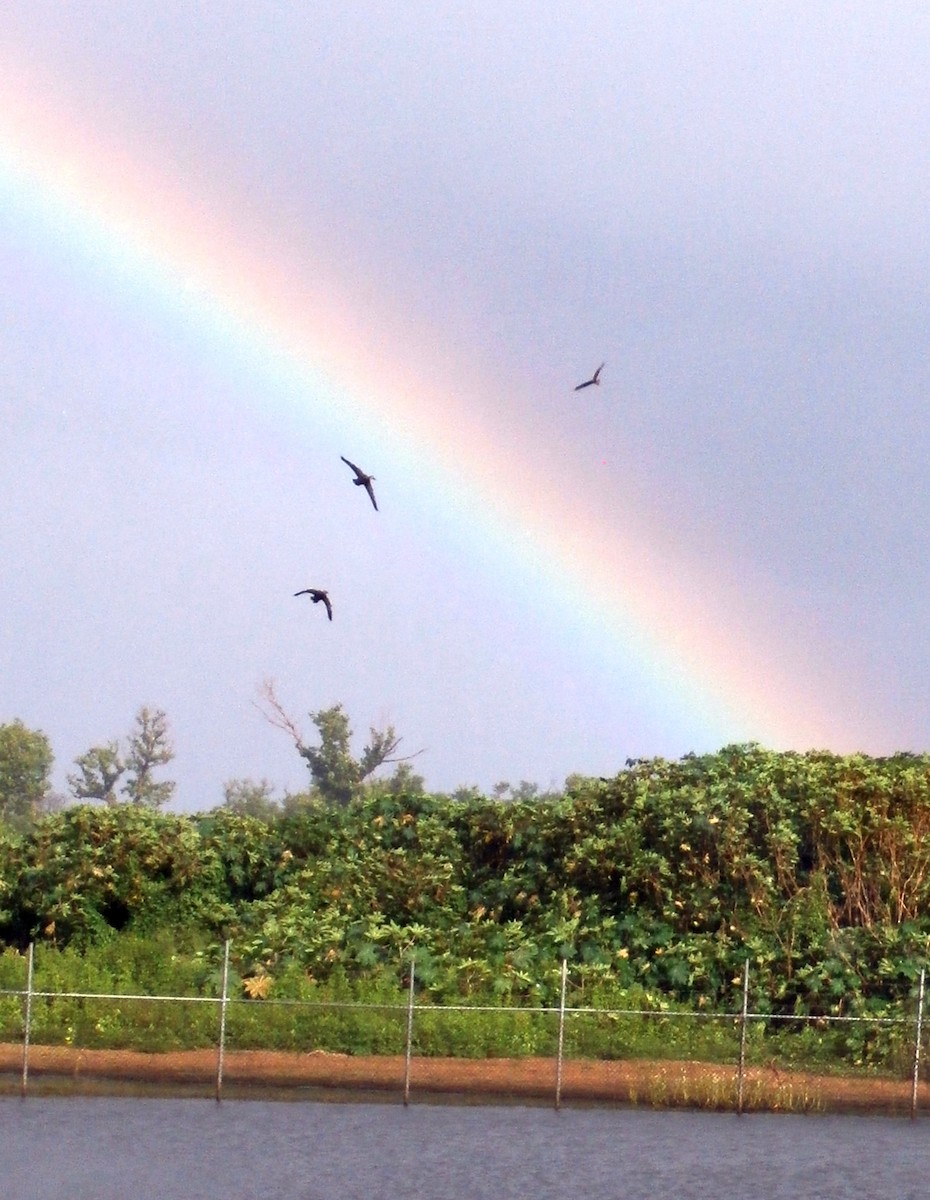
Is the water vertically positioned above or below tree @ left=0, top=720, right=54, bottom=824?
below

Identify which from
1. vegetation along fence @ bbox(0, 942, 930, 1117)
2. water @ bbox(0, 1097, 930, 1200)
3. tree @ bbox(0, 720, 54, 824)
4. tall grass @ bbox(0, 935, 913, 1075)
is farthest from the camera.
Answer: tree @ bbox(0, 720, 54, 824)

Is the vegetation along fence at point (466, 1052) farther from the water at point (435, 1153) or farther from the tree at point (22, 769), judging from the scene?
the tree at point (22, 769)

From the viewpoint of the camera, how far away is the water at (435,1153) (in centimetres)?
2339

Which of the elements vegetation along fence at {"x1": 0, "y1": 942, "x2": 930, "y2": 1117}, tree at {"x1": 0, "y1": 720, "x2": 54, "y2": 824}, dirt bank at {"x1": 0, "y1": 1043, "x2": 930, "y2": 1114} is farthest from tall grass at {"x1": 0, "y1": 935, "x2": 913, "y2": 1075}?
tree at {"x1": 0, "y1": 720, "x2": 54, "y2": 824}


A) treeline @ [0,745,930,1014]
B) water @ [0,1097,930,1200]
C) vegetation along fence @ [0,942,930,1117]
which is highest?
treeline @ [0,745,930,1014]

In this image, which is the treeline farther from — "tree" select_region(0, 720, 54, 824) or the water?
"tree" select_region(0, 720, 54, 824)

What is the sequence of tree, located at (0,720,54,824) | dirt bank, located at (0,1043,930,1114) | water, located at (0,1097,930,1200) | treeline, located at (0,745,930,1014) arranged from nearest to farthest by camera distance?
water, located at (0,1097,930,1200), dirt bank, located at (0,1043,930,1114), treeline, located at (0,745,930,1014), tree, located at (0,720,54,824)

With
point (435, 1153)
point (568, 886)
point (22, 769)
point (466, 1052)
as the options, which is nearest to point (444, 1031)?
point (466, 1052)

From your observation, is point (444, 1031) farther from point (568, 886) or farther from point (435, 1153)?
point (568, 886)

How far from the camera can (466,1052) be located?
1331 inches

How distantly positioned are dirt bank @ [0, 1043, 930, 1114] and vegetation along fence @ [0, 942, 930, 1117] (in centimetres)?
3

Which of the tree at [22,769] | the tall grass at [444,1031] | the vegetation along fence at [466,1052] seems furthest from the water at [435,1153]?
the tree at [22,769]

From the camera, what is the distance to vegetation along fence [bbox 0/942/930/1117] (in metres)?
31.5

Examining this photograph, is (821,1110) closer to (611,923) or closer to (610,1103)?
(610,1103)
